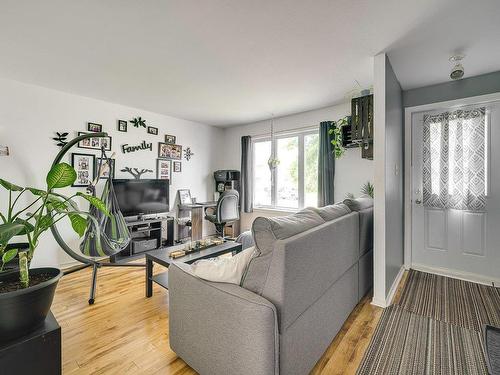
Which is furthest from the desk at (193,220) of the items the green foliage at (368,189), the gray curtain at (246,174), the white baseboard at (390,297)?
the white baseboard at (390,297)

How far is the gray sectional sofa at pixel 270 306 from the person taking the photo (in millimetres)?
1184

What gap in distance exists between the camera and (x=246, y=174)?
5.07 m

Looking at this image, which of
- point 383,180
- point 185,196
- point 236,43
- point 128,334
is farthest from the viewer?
point 185,196

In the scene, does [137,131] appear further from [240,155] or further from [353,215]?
[353,215]

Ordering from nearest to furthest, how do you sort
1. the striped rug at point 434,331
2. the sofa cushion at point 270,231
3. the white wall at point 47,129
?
the sofa cushion at point 270,231 < the striped rug at point 434,331 < the white wall at point 47,129

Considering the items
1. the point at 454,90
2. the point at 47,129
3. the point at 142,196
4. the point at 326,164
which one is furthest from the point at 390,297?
the point at 47,129

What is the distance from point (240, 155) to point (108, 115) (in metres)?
2.55

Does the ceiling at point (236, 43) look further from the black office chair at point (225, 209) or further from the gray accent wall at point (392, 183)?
the black office chair at point (225, 209)

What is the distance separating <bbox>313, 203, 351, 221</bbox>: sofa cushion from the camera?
1813 millimetres

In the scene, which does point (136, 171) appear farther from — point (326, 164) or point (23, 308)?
point (23, 308)

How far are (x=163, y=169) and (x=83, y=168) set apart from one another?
1272mm

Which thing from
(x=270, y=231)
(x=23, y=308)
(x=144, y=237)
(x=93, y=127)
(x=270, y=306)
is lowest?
(x=144, y=237)

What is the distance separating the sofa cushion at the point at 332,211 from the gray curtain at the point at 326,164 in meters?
1.75

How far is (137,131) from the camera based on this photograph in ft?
13.5
